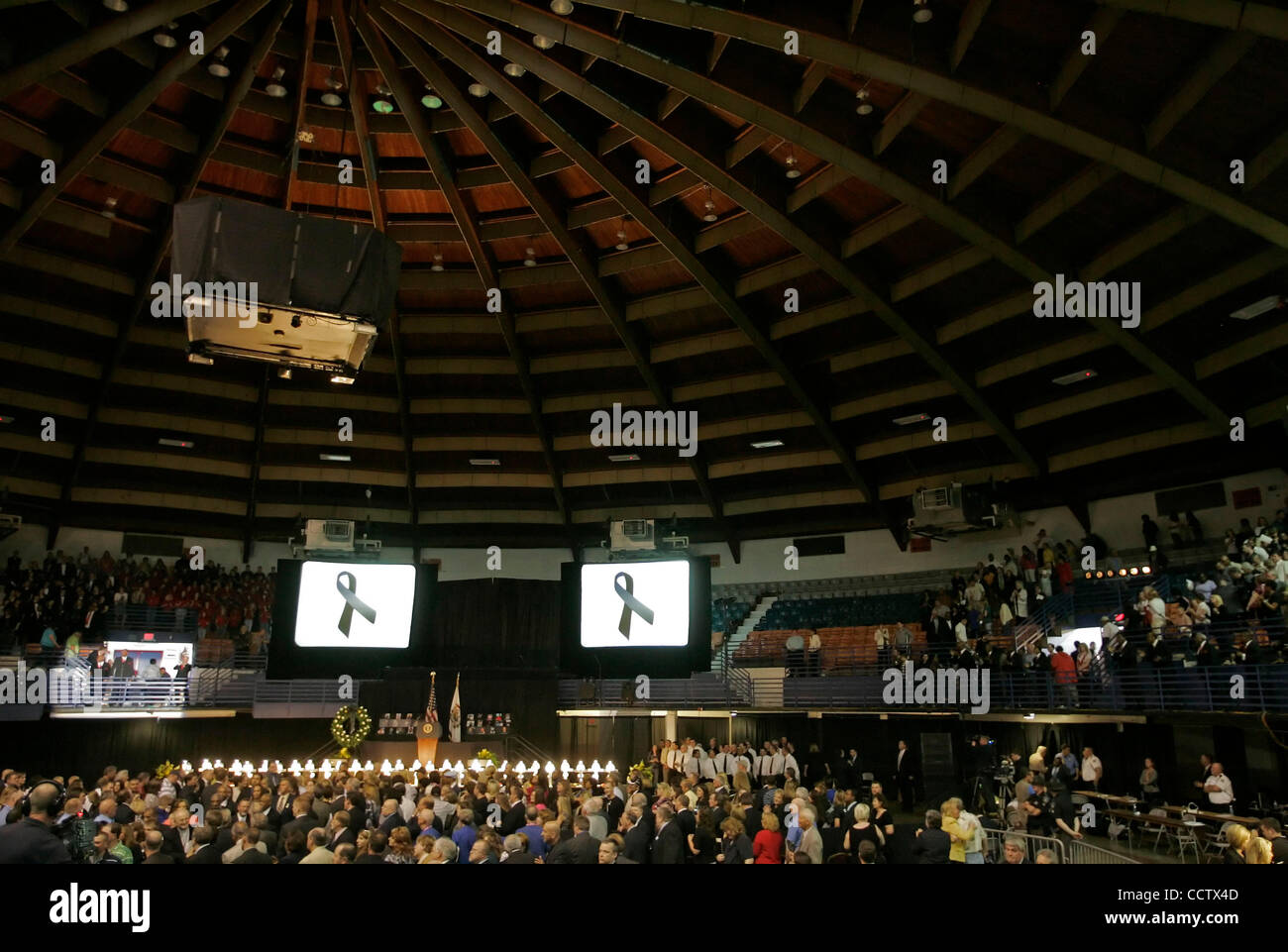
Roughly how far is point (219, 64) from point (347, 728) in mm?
16091

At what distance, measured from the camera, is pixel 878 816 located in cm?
1193

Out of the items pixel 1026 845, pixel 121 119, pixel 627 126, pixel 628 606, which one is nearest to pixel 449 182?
pixel 627 126

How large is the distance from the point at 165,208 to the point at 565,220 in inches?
330

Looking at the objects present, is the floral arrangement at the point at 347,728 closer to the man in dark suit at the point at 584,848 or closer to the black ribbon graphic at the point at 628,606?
the black ribbon graphic at the point at 628,606

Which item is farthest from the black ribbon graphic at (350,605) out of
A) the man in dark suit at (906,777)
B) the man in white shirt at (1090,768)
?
the man in white shirt at (1090,768)

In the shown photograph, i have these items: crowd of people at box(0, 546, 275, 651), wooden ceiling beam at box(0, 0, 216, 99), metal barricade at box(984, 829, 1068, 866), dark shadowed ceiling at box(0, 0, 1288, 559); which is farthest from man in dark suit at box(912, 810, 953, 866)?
crowd of people at box(0, 546, 275, 651)

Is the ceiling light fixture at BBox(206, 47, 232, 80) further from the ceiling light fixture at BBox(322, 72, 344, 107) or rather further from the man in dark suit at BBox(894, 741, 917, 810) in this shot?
the man in dark suit at BBox(894, 741, 917, 810)

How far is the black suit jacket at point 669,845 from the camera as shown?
Answer: 10062 mm

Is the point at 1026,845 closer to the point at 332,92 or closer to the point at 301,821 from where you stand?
the point at 301,821

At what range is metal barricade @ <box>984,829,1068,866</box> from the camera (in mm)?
10552

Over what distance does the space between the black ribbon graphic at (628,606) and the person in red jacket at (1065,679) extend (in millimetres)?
9217

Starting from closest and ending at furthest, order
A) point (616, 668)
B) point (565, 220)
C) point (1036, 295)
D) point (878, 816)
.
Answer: point (878, 816), point (616, 668), point (1036, 295), point (565, 220)
